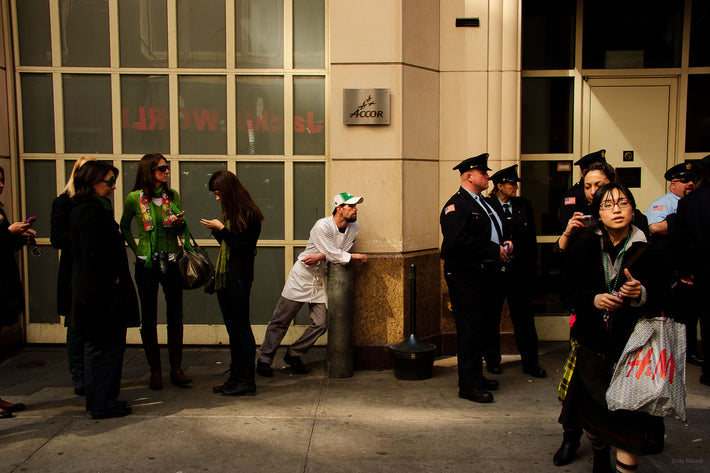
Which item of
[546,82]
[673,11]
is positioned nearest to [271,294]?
[546,82]

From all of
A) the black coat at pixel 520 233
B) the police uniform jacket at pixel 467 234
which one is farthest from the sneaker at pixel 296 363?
the black coat at pixel 520 233

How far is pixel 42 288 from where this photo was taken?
7.02m

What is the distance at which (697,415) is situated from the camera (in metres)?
4.96

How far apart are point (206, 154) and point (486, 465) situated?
4.57 metres

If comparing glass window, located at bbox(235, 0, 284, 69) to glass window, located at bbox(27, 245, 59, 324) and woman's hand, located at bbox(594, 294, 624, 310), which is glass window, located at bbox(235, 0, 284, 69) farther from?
woman's hand, located at bbox(594, 294, 624, 310)

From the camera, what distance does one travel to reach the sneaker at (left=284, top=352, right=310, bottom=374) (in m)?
6.18

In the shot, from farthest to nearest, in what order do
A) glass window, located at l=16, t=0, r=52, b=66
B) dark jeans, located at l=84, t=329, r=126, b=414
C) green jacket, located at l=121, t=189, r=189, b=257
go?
glass window, located at l=16, t=0, r=52, b=66, green jacket, located at l=121, t=189, r=189, b=257, dark jeans, located at l=84, t=329, r=126, b=414

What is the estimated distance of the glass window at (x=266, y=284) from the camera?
277 inches

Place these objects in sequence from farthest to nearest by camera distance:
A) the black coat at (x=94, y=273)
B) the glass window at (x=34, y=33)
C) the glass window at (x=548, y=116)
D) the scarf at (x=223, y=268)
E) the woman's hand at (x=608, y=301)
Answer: the glass window at (x=548, y=116), the glass window at (x=34, y=33), the scarf at (x=223, y=268), the black coat at (x=94, y=273), the woman's hand at (x=608, y=301)

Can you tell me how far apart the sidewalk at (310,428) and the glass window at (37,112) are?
2.52 metres

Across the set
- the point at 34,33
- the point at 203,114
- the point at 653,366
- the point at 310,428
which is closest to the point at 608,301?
the point at 653,366

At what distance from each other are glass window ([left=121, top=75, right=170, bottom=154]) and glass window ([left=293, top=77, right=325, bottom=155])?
1.46 meters

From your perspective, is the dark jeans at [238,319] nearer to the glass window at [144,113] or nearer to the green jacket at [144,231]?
the green jacket at [144,231]

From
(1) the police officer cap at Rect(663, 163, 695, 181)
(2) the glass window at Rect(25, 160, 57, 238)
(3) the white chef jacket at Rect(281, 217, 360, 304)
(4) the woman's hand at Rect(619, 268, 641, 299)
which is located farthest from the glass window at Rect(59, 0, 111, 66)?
(1) the police officer cap at Rect(663, 163, 695, 181)
